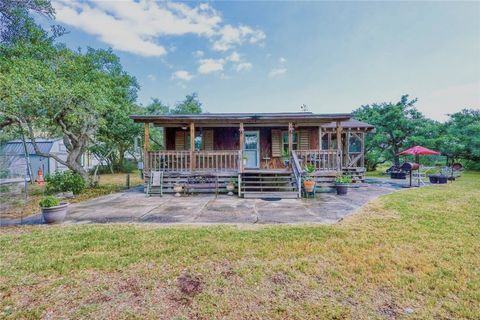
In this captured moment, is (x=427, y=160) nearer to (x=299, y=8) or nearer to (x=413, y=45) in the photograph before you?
(x=413, y=45)

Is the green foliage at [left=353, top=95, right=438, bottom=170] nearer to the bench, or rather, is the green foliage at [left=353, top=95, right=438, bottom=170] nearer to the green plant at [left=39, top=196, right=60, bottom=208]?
the bench

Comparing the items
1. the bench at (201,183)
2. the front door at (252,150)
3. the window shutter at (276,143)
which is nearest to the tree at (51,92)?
the bench at (201,183)

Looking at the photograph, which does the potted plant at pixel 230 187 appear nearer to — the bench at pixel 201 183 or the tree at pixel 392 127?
the bench at pixel 201 183

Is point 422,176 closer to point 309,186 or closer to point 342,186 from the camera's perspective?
point 342,186

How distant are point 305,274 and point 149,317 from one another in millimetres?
1975

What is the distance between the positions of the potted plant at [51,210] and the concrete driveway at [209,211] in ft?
0.96

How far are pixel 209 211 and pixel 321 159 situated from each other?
6801 mm

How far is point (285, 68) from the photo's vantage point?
1981cm

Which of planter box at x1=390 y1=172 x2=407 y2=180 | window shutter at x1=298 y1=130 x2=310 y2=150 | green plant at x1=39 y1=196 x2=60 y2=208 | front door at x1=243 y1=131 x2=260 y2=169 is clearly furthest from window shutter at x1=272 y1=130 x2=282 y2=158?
green plant at x1=39 y1=196 x2=60 y2=208

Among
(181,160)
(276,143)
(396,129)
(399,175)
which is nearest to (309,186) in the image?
(276,143)

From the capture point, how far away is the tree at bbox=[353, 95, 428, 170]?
1695 cm

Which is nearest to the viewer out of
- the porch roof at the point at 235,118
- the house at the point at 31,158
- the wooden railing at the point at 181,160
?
the house at the point at 31,158

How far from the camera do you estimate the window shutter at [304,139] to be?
1281 centimetres

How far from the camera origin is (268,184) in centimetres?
988
